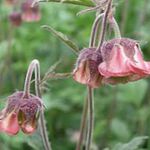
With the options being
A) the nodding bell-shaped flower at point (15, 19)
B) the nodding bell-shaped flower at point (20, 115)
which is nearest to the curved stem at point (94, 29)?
the nodding bell-shaped flower at point (20, 115)

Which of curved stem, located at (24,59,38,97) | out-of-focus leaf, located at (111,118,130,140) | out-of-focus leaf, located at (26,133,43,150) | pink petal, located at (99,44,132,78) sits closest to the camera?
pink petal, located at (99,44,132,78)

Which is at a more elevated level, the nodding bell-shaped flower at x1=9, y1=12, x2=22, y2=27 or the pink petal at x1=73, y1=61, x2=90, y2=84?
the pink petal at x1=73, y1=61, x2=90, y2=84

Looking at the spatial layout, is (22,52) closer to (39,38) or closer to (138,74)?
(39,38)

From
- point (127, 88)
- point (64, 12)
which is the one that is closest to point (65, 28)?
point (64, 12)

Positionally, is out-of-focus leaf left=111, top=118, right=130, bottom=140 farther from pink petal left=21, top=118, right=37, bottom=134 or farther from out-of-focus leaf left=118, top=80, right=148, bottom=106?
pink petal left=21, top=118, right=37, bottom=134

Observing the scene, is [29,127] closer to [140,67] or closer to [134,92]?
[140,67]

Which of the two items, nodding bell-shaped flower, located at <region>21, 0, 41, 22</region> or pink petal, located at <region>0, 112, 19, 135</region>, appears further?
nodding bell-shaped flower, located at <region>21, 0, 41, 22</region>

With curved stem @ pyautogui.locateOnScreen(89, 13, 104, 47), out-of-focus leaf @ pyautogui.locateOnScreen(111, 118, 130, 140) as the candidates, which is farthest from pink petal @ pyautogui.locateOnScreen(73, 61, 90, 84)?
out-of-focus leaf @ pyautogui.locateOnScreen(111, 118, 130, 140)

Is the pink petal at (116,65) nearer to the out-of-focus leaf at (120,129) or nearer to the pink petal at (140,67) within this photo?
the pink petal at (140,67)

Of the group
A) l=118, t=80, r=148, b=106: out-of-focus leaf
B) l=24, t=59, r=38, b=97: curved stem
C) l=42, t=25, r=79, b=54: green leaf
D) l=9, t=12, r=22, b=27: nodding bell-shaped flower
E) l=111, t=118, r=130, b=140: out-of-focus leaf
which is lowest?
l=111, t=118, r=130, b=140: out-of-focus leaf
